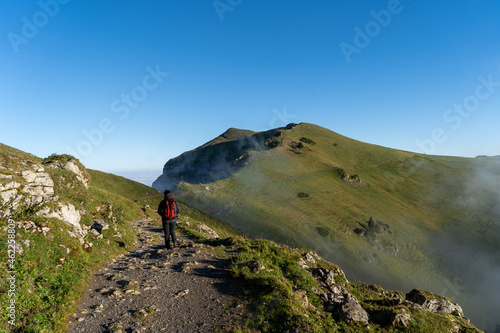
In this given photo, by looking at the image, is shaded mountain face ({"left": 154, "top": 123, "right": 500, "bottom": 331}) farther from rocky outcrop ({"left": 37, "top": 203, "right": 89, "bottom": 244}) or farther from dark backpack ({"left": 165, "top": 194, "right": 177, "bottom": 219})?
rocky outcrop ({"left": 37, "top": 203, "right": 89, "bottom": 244})

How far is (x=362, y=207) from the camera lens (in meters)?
85.8

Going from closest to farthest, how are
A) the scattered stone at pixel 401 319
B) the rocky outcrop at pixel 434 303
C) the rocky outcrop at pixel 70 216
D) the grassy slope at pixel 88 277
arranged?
the grassy slope at pixel 88 277 → the scattered stone at pixel 401 319 → the rocky outcrop at pixel 70 216 → the rocky outcrop at pixel 434 303

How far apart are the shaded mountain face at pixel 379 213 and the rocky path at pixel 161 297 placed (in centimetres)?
2542

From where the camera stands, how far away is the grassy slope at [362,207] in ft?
212

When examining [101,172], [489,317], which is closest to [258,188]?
[101,172]

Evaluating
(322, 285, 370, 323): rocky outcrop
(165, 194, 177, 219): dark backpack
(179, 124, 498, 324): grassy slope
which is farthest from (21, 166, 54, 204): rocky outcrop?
(179, 124, 498, 324): grassy slope

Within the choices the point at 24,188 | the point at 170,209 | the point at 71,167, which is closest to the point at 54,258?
the point at 24,188

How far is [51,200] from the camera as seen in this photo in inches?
577

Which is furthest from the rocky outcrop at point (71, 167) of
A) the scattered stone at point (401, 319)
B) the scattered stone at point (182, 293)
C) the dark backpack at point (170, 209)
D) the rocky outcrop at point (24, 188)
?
the scattered stone at point (401, 319)

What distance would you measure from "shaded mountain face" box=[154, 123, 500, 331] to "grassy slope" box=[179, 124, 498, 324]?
0.33 meters

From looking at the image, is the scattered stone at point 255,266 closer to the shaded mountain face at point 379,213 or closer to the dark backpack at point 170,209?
the dark backpack at point 170,209

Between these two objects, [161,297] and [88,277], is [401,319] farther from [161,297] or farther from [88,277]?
[88,277]

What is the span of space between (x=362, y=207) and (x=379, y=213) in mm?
5828

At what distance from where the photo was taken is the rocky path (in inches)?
310
